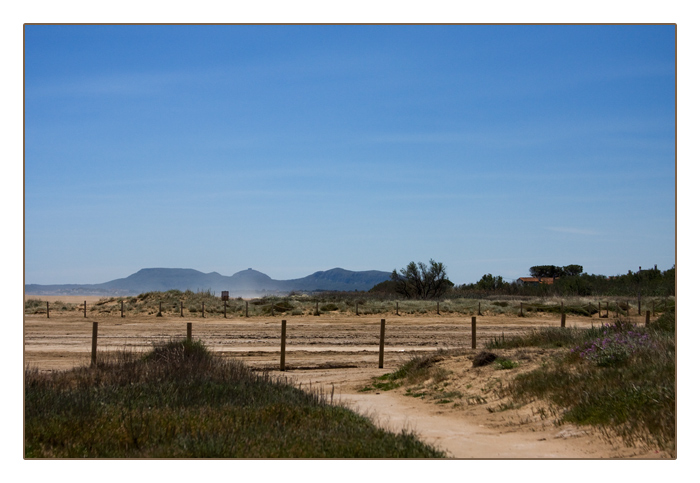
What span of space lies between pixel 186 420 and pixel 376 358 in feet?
54.4

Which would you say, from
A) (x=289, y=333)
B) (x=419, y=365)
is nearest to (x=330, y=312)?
(x=289, y=333)

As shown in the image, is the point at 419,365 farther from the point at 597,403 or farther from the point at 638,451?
the point at 638,451

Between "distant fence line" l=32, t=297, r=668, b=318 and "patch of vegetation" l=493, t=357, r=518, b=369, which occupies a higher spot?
"patch of vegetation" l=493, t=357, r=518, b=369

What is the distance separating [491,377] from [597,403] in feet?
15.0

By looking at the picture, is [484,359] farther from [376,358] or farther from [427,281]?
[427,281]

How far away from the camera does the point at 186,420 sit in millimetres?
9070

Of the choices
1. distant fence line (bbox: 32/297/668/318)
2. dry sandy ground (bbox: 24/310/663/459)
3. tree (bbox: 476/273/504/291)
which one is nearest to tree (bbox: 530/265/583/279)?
tree (bbox: 476/273/504/291)

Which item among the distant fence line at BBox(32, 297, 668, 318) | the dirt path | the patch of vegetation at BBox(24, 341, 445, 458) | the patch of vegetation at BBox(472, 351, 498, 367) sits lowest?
the distant fence line at BBox(32, 297, 668, 318)

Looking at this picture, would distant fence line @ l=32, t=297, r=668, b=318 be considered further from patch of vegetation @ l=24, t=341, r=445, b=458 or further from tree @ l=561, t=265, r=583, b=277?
tree @ l=561, t=265, r=583, b=277

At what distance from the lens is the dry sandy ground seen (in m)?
9.69

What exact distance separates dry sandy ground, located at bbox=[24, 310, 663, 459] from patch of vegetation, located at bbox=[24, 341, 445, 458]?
136 centimetres

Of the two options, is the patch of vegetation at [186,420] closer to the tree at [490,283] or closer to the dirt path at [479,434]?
the dirt path at [479,434]

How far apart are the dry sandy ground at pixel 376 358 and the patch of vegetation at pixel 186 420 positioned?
1.36 m

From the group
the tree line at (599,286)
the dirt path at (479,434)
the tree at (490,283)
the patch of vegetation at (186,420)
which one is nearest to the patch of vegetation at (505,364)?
the dirt path at (479,434)
